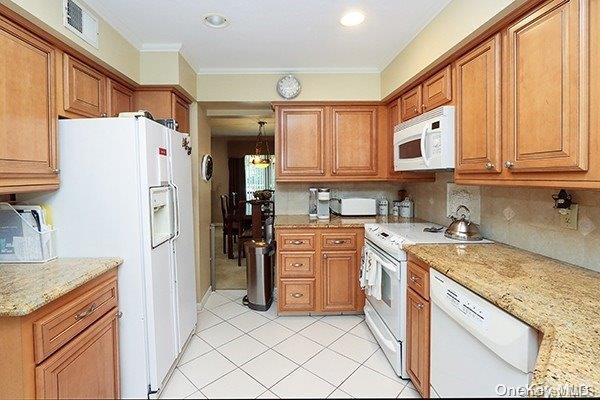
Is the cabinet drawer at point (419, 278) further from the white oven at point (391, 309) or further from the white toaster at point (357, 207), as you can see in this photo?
the white toaster at point (357, 207)

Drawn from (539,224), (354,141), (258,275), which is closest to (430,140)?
(539,224)

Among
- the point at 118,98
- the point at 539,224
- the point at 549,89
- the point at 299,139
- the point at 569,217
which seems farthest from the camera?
the point at 299,139

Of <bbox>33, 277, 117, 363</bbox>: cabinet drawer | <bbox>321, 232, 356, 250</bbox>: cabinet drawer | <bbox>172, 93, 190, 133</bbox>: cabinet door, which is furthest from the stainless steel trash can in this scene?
<bbox>33, 277, 117, 363</bbox>: cabinet drawer

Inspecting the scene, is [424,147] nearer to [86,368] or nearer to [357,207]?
[357,207]

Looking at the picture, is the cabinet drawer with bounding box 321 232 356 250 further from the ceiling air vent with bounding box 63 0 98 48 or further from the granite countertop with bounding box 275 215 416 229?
the ceiling air vent with bounding box 63 0 98 48

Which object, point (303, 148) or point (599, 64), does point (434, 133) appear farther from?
point (303, 148)

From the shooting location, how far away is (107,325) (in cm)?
161

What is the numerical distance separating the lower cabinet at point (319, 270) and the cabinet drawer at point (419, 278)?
38.2 inches

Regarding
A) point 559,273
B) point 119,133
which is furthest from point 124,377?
point 559,273

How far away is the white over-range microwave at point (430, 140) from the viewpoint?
1990 millimetres

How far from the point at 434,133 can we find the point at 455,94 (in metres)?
0.26

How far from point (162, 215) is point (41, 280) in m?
0.74

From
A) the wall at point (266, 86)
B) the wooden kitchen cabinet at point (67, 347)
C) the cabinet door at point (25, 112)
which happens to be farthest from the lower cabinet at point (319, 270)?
the cabinet door at point (25, 112)

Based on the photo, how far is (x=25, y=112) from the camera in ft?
5.00
